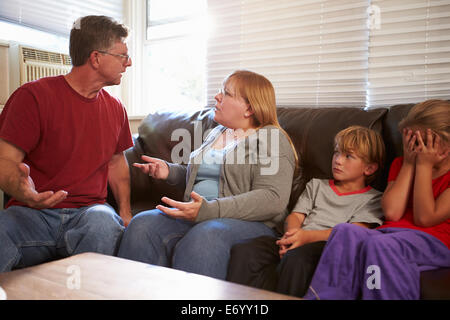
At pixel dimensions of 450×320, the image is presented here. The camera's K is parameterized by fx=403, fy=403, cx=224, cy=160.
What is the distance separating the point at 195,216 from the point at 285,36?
1.36 metres

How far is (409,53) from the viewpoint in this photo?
1940mm

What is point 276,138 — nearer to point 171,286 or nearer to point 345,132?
point 345,132

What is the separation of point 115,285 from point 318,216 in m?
0.87

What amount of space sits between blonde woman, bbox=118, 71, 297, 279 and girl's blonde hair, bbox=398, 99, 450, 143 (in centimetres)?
46

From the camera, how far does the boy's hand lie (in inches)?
51.0

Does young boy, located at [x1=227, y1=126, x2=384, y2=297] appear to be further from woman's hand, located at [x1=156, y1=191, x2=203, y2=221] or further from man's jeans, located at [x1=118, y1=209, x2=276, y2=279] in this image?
woman's hand, located at [x1=156, y1=191, x2=203, y2=221]

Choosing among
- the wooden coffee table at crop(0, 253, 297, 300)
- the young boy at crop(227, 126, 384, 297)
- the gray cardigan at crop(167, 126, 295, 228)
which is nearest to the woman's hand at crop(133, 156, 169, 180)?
the gray cardigan at crop(167, 126, 295, 228)

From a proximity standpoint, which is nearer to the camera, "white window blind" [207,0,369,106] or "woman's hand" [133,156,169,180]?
"woman's hand" [133,156,169,180]

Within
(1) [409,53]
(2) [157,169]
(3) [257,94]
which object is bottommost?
(2) [157,169]

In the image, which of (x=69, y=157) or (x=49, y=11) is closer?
(x=69, y=157)

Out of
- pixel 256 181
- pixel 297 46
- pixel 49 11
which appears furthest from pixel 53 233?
pixel 49 11

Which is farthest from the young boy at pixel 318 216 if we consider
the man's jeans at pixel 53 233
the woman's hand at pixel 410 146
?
the man's jeans at pixel 53 233

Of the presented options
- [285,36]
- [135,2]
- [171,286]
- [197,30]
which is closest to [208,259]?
[171,286]

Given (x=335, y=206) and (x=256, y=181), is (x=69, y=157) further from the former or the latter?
(x=335, y=206)
